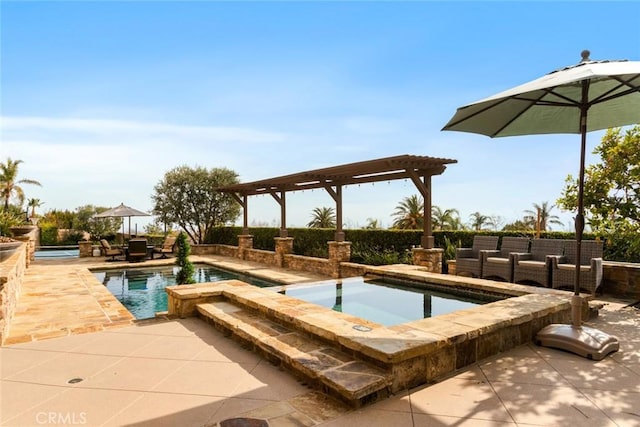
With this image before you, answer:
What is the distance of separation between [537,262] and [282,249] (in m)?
7.57

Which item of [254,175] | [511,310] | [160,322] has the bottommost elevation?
[160,322]

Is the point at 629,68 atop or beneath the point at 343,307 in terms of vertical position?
atop

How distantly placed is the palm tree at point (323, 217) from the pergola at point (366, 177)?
22.9 ft

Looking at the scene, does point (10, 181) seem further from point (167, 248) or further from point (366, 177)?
point (366, 177)

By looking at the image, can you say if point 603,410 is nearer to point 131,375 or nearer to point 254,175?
point 131,375

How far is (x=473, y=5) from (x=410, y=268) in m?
4.74

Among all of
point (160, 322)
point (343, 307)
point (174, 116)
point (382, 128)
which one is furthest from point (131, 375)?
point (382, 128)

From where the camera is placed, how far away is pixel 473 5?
615 centimetres

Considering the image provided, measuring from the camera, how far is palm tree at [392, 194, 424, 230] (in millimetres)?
16953

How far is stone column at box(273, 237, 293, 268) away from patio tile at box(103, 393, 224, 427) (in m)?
9.49

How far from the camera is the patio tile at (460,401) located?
86.7 inches

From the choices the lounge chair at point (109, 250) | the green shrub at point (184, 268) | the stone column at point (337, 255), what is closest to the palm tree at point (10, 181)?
the lounge chair at point (109, 250)

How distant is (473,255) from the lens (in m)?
7.79

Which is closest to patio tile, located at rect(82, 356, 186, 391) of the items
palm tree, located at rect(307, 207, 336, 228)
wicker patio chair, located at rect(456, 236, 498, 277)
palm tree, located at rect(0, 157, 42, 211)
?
wicker patio chair, located at rect(456, 236, 498, 277)
